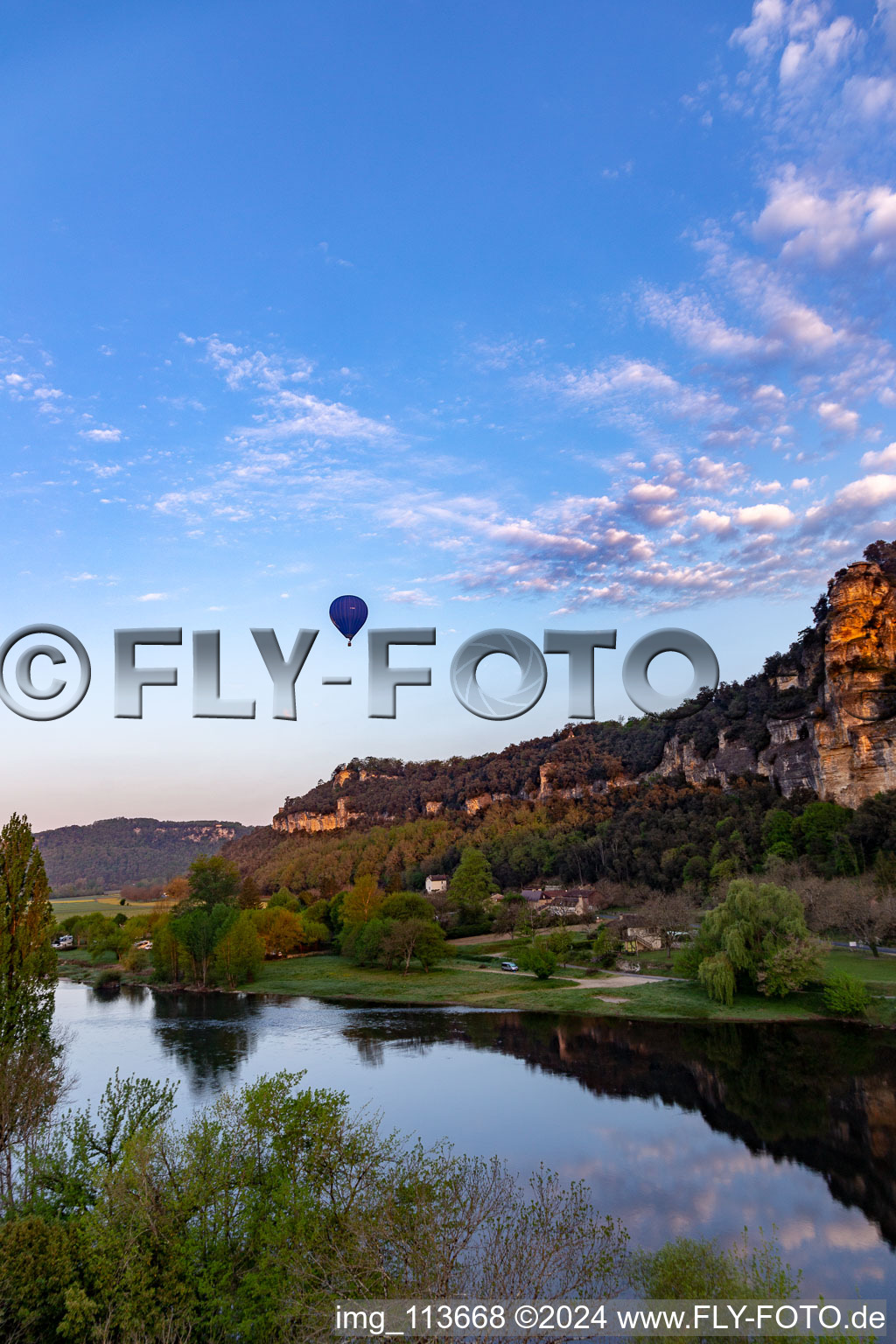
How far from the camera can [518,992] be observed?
4572 cm

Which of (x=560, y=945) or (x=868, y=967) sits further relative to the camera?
(x=560, y=945)

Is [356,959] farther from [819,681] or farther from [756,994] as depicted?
[819,681]

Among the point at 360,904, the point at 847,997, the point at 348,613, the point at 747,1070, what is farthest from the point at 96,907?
the point at 847,997

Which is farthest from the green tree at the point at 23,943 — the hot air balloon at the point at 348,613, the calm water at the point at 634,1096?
the hot air balloon at the point at 348,613

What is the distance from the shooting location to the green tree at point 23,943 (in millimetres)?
16906

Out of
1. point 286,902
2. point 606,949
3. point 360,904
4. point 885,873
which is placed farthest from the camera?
point 286,902

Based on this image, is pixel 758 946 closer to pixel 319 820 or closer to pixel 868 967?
pixel 868 967

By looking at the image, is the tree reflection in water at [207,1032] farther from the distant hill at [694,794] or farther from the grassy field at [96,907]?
the grassy field at [96,907]

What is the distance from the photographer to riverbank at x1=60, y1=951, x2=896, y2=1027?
1486 inches

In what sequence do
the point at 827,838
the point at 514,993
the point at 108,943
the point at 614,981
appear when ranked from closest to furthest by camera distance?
the point at 514,993, the point at 614,981, the point at 827,838, the point at 108,943

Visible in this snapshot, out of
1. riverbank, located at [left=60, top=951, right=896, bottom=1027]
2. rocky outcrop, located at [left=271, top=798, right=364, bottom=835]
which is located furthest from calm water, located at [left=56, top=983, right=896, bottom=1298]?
rocky outcrop, located at [left=271, top=798, right=364, bottom=835]

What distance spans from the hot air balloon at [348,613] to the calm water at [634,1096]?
18471 mm

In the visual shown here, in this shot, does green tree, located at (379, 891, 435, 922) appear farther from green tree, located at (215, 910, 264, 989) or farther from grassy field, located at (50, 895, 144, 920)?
grassy field, located at (50, 895, 144, 920)

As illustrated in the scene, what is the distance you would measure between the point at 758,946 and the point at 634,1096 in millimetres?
16058
